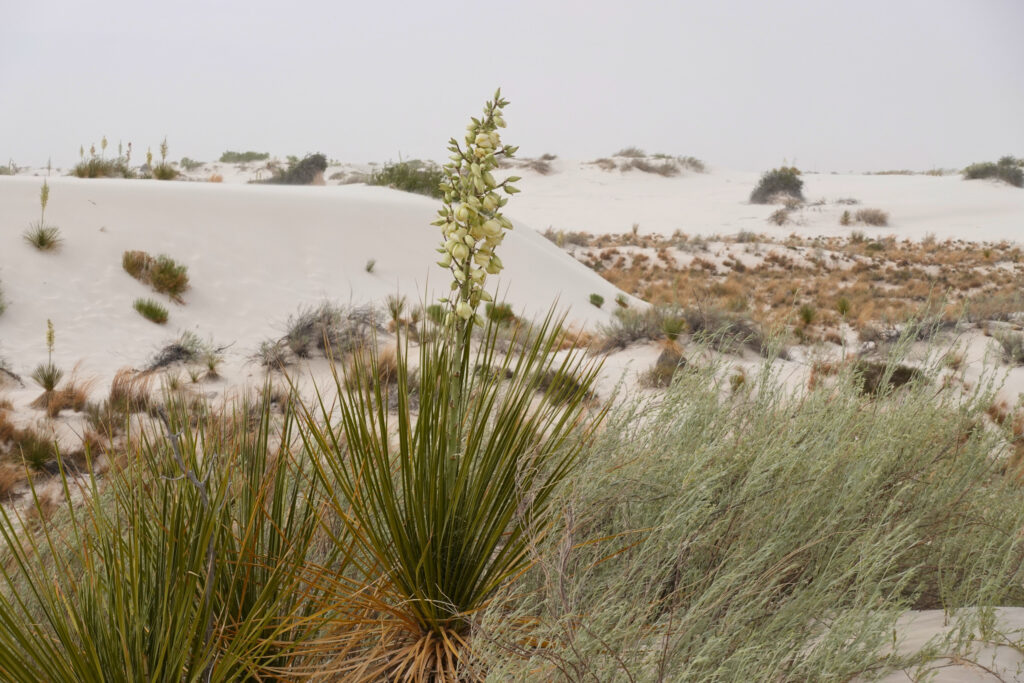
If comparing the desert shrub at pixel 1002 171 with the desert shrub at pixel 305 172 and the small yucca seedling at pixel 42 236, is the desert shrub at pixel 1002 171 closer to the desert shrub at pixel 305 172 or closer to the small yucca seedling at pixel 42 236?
the desert shrub at pixel 305 172

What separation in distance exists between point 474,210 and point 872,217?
1271 inches

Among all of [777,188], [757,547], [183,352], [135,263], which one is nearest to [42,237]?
[135,263]

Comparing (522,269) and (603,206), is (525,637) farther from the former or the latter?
(603,206)

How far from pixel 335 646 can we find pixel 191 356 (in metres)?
5.54

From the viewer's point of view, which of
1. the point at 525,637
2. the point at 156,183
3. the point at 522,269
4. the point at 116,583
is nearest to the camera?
the point at 116,583

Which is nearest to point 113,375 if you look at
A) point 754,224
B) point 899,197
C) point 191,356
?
point 191,356

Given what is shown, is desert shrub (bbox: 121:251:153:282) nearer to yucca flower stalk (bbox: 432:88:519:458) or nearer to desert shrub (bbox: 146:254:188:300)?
desert shrub (bbox: 146:254:188:300)

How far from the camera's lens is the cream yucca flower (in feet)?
5.87

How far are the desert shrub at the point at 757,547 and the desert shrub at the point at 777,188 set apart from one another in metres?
35.1

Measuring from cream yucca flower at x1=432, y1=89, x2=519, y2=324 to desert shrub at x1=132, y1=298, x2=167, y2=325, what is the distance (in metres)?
6.74

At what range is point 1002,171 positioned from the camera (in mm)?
35406

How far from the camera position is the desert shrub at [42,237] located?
773cm

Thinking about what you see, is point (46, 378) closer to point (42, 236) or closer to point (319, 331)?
point (319, 331)

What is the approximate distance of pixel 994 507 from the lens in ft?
8.40
